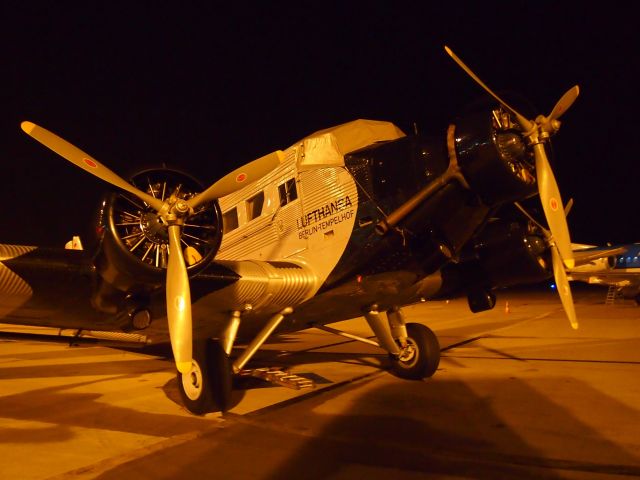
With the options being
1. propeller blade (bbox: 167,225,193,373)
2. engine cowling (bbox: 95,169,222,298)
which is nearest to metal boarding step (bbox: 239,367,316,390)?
propeller blade (bbox: 167,225,193,373)

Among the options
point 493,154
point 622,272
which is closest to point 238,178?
point 493,154

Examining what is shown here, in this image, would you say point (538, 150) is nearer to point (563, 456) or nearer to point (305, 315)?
point (563, 456)

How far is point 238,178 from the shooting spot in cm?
610

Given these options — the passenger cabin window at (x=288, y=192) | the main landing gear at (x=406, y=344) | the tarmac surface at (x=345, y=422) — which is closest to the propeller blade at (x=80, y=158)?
the passenger cabin window at (x=288, y=192)

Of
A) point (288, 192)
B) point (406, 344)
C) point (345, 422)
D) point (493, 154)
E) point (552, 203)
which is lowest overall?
point (345, 422)

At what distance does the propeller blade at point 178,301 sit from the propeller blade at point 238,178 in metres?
0.60

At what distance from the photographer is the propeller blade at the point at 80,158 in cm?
577

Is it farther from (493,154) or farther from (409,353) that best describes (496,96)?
(409,353)

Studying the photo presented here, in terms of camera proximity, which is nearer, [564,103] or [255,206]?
[564,103]

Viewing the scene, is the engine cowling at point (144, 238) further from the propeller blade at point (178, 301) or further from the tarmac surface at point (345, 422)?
the tarmac surface at point (345, 422)

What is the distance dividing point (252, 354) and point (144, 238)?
2.22m

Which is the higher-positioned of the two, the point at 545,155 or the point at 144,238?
the point at 545,155

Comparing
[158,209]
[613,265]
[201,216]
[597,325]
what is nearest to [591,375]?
[201,216]

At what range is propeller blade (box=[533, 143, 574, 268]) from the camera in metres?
5.88
